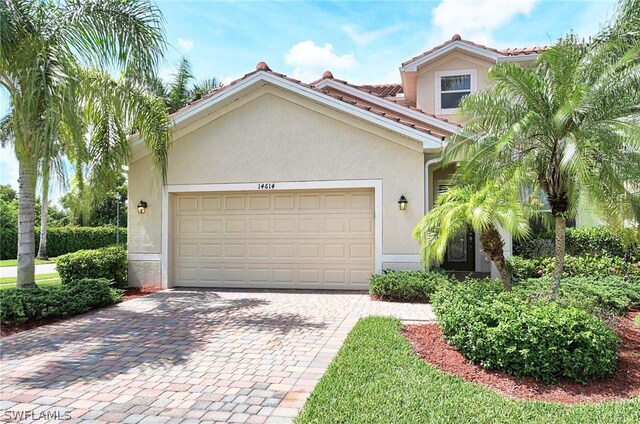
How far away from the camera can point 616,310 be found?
819 cm

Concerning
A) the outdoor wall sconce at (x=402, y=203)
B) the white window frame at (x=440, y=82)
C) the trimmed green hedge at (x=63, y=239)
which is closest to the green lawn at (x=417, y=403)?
the outdoor wall sconce at (x=402, y=203)

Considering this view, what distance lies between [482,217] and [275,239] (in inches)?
257

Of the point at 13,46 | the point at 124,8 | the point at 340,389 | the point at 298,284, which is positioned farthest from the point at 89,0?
the point at 340,389

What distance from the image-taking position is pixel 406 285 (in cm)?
981

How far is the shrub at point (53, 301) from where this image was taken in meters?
7.89

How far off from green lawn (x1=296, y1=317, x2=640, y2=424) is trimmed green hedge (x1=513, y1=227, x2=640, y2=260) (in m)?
8.56

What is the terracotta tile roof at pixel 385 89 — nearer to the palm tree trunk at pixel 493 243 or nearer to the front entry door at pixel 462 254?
the front entry door at pixel 462 254

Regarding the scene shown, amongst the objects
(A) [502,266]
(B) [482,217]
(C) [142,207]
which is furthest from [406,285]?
(C) [142,207]

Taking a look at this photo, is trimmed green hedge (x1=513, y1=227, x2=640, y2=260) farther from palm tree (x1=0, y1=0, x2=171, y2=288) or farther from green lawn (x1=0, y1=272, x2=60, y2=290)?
green lawn (x1=0, y1=272, x2=60, y2=290)

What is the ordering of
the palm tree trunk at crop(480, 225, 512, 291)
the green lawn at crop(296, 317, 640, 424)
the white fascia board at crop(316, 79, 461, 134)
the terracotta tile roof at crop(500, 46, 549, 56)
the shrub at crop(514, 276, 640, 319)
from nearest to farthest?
the green lawn at crop(296, 317, 640, 424), the palm tree trunk at crop(480, 225, 512, 291), the shrub at crop(514, 276, 640, 319), the white fascia board at crop(316, 79, 461, 134), the terracotta tile roof at crop(500, 46, 549, 56)

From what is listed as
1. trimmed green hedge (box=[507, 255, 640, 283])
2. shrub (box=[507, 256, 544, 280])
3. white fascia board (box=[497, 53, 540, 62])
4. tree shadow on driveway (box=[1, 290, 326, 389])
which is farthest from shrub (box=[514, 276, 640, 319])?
white fascia board (box=[497, 53, 540, 62])

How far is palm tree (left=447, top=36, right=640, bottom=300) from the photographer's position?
239 inches

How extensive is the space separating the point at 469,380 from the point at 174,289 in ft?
29.5

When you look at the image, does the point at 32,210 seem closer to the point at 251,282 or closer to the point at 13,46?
the point at 13,46
